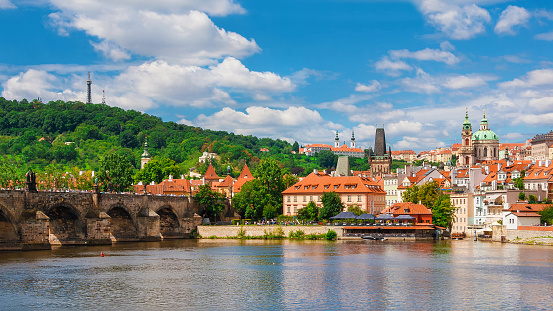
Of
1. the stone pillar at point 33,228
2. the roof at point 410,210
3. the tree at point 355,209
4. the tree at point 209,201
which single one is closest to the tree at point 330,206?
the tree at point 355,209

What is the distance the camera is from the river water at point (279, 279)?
3719 centimetres

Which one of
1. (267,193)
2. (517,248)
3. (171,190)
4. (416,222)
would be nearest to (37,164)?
(171,190)

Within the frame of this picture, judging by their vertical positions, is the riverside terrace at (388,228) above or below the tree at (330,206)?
below

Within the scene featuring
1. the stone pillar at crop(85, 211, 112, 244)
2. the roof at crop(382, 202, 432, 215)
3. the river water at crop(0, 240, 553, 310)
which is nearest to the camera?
the river water at crop(0, 240, 553, 310)

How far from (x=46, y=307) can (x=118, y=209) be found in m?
50.4

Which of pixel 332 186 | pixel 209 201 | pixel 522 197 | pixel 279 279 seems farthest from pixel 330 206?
pixel 279 279

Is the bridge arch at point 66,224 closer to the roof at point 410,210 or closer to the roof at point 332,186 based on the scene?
the roof at point 332,186

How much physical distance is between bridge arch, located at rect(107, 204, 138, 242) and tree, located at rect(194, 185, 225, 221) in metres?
17.2

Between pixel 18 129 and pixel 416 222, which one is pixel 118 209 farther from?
pixel 18 129

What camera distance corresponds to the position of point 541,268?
51500 mm

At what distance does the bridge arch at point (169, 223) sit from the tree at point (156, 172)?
120 feet

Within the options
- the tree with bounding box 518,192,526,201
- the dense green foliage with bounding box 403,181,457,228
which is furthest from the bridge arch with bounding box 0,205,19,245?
the tree with bounding box 518,192,526,201

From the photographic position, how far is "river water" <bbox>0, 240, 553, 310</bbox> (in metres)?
37.2

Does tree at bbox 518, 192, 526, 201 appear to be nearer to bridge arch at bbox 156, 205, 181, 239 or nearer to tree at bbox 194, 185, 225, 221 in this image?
tree at bbox 194, 185, 225, 221
